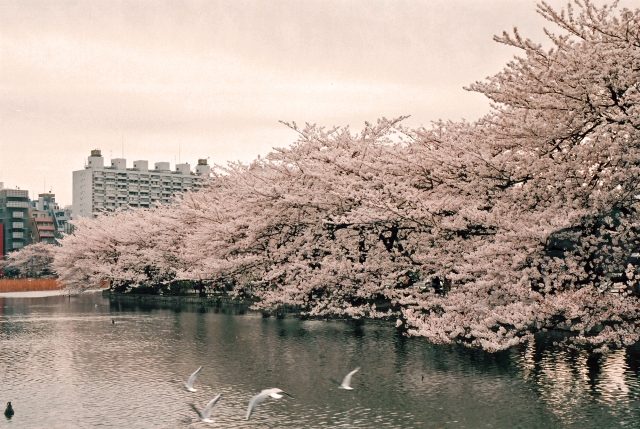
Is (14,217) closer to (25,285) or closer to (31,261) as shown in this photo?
(31,261)

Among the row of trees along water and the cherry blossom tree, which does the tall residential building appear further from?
the row of trees along water

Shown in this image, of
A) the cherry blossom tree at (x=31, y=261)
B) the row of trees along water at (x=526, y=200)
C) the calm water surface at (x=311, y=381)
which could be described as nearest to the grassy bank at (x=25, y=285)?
the cherry blossom tree at (x=31, y=261)

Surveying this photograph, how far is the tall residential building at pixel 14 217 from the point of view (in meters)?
161


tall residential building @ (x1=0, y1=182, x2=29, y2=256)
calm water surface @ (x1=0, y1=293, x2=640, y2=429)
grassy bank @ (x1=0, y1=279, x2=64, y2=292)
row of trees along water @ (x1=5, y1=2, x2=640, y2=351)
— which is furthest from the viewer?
tall residential building @ (x1=0, y1=182, x2=29, y2=256)

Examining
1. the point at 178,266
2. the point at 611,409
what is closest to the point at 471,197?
the point at 611,409

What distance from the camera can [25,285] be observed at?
10119cm

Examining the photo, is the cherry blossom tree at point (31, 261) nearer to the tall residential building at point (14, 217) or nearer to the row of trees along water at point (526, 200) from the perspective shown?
the tall residential building at point (14, 217)

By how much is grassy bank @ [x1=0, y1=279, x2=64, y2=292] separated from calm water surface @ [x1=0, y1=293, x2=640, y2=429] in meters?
67.6

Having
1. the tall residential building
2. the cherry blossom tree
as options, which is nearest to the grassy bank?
the cherry blossom tree

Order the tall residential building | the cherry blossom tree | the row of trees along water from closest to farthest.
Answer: the row of trees along water < the cherry blossom tree < the tall residential building

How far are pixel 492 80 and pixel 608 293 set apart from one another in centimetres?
713

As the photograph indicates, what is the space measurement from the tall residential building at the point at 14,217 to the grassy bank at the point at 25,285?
198 ft

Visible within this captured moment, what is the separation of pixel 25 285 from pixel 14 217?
65302 millimetres

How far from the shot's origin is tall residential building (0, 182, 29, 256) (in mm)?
160750
